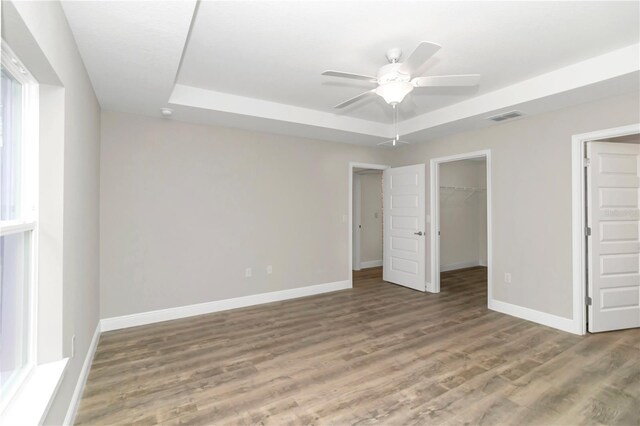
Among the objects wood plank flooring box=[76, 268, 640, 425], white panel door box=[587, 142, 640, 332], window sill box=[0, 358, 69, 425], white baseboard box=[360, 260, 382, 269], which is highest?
white panel door box=[587, 142, 640, 332]

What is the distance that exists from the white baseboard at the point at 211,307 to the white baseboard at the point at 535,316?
2.22 meters

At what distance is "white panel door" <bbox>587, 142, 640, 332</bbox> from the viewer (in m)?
3.40

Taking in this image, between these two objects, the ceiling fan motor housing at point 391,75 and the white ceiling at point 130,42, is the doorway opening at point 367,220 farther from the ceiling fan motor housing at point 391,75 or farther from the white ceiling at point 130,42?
the white ceiling at point 130,42

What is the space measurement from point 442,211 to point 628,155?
11.2 feet

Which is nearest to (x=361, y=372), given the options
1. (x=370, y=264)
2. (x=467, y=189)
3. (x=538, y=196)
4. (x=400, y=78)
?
(x=400, y=78)

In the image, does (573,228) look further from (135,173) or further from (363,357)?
(135,173)

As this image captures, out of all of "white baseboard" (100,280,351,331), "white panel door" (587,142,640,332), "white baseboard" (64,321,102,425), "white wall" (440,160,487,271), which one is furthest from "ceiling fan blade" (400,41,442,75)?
"white wall" (440,160,487,271)

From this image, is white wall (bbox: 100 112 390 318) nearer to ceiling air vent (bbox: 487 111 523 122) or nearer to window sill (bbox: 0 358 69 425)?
window sill (bbox: 0 358 69 425)

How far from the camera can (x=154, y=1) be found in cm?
175

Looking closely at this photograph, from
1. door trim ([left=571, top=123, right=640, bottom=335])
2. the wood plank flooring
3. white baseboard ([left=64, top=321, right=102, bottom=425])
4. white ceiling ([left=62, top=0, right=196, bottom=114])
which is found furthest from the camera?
door trim ([left=571, top=123, right=640, bottom=335])

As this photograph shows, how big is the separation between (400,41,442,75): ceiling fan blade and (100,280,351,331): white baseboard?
3413mm

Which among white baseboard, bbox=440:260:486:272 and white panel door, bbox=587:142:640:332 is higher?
white panel door, bbox=587:142:640:332

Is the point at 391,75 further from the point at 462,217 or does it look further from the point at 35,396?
the point at 462,217

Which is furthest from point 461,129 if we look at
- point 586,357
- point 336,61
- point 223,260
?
point 223,260
